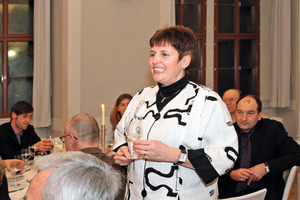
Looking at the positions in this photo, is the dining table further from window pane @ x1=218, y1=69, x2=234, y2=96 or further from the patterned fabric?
window pane @ x1=218, y1=69, x2=234, y2=96

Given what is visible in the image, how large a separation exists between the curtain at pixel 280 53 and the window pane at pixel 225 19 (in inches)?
29.2

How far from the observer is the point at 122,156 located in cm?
208

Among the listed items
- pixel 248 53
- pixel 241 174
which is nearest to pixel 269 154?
pixel 241 174

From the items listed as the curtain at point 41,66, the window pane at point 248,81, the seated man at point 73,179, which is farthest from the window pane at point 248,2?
the seated man at point 73,179

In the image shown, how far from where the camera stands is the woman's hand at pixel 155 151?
Answer: 6.14ft

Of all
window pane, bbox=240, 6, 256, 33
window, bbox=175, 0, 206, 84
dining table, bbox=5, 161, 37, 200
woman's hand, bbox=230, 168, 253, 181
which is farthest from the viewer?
window pane, bbox=240, 6, 256, 33

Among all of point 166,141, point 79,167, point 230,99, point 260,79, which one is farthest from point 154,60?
point 260,79

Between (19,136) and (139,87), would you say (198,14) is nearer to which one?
(139,87)

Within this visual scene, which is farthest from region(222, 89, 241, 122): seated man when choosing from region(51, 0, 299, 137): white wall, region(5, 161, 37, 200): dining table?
region(5, 161, 37, 200): dining table

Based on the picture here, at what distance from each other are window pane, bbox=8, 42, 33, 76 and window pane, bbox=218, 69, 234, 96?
11.0ft

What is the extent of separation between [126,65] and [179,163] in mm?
4542

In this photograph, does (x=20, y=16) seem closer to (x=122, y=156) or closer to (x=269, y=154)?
(x=269, y=154)

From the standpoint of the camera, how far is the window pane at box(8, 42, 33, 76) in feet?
21.0

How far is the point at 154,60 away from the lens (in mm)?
2070
